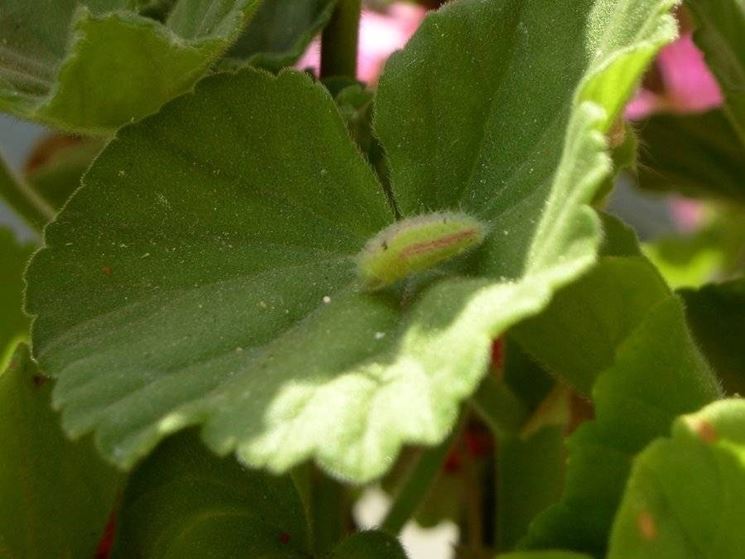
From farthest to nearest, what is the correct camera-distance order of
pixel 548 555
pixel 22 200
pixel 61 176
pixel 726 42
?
pixel 61 176 < pixel 22 200 < pixel 726 42 < pixel 548 555

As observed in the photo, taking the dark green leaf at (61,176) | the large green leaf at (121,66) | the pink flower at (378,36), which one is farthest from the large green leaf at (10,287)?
the pink flower at (378,36)

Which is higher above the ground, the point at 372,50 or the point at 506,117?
the point at 506,117

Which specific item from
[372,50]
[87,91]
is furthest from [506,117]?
[372,50]

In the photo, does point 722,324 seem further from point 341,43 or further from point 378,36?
point 378,36

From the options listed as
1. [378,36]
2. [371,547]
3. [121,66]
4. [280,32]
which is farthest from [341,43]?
[378,36]

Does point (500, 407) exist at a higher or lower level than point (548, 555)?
lower

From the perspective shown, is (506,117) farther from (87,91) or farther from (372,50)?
(372,50)
